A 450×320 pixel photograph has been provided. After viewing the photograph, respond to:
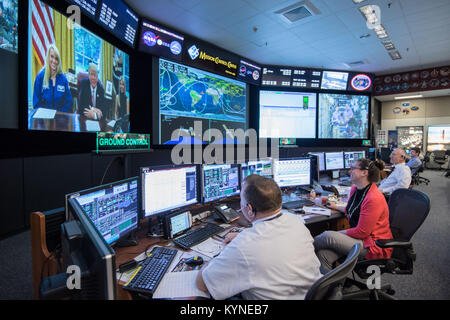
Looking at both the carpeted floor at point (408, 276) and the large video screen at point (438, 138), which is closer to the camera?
the carpeted floor at point (408, 276)

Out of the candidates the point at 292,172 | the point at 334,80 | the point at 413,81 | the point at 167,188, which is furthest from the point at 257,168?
the point at 413,81

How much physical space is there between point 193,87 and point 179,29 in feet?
3.26

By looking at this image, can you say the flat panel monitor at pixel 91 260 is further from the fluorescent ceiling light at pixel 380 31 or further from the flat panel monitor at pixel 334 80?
the flat panel monitor at pixel 334 80

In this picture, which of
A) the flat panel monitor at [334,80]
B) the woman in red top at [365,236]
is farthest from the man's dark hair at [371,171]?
the flat panel monitor at [334,80]

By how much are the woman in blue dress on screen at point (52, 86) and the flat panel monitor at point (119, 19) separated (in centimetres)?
75

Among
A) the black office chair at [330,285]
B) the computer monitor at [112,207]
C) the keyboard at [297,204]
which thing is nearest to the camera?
the black office chair at [330,285]

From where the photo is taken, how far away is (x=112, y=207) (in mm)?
1255

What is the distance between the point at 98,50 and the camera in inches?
122

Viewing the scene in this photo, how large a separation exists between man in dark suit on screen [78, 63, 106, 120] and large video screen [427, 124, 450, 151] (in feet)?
37.7

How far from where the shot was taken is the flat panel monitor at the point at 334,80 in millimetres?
6234

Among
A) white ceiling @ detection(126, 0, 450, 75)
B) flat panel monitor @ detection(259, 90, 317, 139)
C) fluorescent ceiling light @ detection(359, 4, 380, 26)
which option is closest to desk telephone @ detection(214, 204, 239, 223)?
white ceiling @ detection(126, 0, 450, 75)

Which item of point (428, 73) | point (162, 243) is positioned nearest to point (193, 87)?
point (162, 243)

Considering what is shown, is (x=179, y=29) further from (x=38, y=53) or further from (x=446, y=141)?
(x=446, y=141)

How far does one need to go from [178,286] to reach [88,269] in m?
0.54
